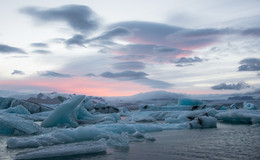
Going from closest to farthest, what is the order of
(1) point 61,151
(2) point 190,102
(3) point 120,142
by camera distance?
1. (1) point 61,151
2. (3) point 120,142
3. (2) point 190,102

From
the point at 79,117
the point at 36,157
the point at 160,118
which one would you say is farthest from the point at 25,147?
the point at 160,118

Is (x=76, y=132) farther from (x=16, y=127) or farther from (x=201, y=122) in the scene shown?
(x=201, y=122)

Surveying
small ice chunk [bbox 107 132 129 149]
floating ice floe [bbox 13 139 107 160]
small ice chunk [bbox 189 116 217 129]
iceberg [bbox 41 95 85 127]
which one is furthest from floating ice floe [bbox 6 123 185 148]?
small ice chunk [bbox 189 116 217 129]

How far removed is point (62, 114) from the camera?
8977mm

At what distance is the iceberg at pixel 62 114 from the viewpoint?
346 inches

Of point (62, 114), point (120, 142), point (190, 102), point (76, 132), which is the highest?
point (190, 102)

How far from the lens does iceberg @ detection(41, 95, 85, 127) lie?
8781 mm

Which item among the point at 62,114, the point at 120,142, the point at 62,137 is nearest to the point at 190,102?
the point at 62,114

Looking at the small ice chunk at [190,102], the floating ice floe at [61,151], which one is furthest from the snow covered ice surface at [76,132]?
the small ice chunk at [190,102]

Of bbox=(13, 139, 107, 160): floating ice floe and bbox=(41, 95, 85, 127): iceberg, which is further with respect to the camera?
bbox=(41, 95, 85, 127): iceberg

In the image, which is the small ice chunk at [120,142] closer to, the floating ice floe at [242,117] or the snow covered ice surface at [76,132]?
the snow covered ice surface at [76,132]

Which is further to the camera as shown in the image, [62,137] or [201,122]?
[201,122]

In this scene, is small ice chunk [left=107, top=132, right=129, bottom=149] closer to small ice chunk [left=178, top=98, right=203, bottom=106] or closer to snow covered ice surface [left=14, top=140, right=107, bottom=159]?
snow covered ice surface [left=14, top=140, right=107, bottom=159]

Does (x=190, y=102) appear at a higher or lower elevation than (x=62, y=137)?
higher
